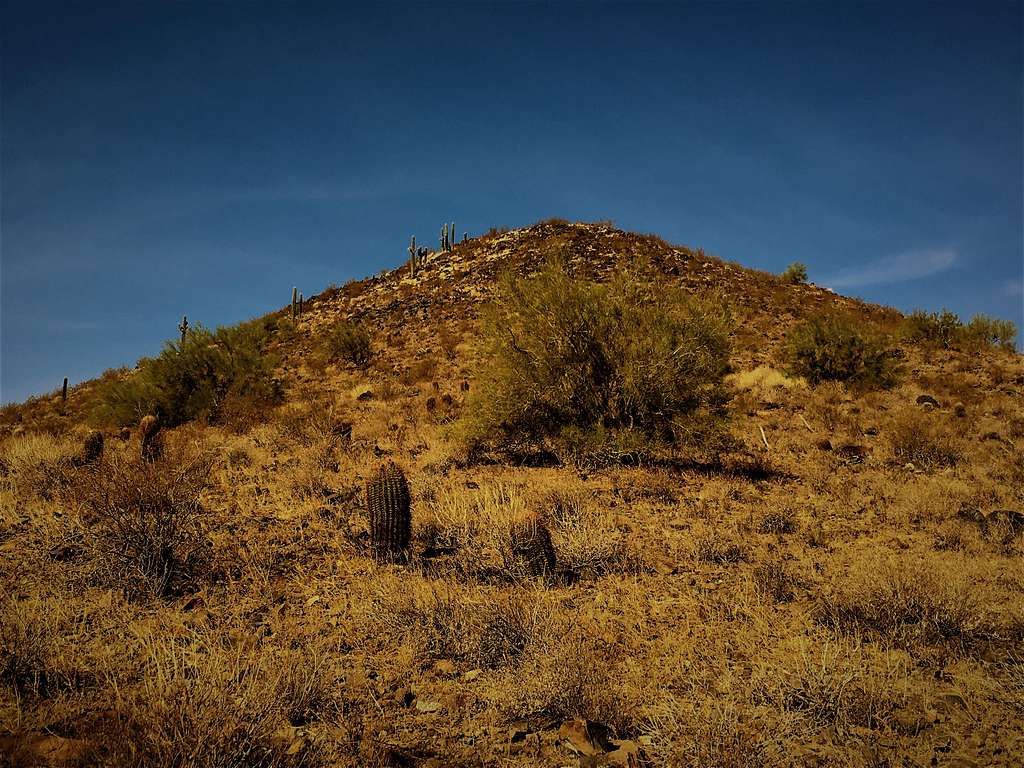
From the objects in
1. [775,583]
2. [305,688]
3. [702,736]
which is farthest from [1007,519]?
[305,688]

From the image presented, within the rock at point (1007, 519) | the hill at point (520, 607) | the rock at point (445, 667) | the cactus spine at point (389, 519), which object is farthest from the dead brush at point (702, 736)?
the rock at point (1007, 519)

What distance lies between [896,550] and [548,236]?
28.6 meters

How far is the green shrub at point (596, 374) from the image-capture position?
1077 centimetres

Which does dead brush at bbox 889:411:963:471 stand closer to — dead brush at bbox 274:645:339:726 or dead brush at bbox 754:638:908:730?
dead brush at bbox 754:638:908:730

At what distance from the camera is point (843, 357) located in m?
17.4

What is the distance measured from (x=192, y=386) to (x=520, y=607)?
52.1 feet

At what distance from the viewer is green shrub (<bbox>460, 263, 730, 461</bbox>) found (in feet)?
35.3

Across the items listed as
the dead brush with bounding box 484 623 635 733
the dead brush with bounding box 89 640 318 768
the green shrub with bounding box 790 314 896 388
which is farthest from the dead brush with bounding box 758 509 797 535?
the green shrub with bounding box 790 314 896 388

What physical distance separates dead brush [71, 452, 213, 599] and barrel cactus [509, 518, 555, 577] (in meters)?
3.27

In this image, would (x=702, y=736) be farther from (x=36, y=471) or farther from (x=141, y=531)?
(x=36, y=471)

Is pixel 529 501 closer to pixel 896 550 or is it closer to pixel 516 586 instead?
pixel 516 586

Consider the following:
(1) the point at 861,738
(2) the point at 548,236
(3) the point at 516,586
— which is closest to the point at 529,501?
(3) the point at 516,586

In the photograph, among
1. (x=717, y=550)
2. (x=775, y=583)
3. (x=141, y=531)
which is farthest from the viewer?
(x=717, y=550)

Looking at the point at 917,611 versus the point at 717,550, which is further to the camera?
the point at 717,550
